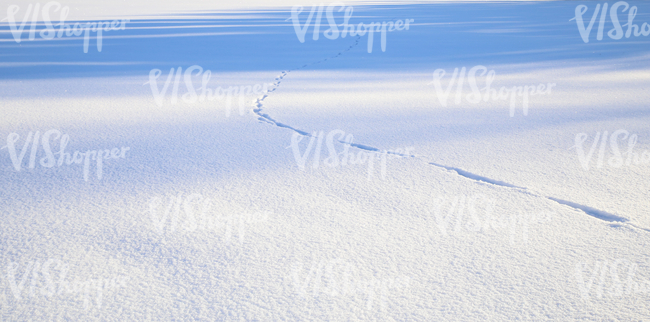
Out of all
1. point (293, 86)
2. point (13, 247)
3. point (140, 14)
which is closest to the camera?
point (13, 247)

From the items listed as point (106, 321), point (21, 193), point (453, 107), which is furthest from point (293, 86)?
point (106, 321)

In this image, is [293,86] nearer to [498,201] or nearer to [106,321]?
[498,201]

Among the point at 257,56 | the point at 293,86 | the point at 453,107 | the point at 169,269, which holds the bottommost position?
the point at 169,269

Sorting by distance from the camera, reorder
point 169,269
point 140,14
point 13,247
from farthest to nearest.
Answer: point 140,14 < point 13,247 < point 169,269

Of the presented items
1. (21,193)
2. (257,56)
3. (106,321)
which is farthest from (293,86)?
(106,321)

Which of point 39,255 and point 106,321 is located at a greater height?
point 39,255

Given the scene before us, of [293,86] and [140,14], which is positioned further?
[140,14]
